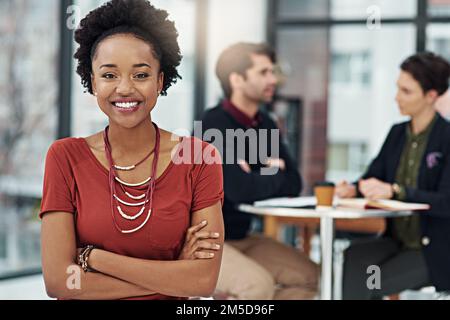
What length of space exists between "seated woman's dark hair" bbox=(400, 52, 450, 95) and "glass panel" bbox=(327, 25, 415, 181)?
2.49m

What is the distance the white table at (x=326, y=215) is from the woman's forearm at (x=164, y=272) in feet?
4.40

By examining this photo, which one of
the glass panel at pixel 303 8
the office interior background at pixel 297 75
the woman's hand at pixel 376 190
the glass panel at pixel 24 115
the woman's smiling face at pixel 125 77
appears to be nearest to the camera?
the woman's smiling face at pixel 125 77

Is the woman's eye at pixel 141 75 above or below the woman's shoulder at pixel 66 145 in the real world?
above

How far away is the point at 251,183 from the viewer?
311cm

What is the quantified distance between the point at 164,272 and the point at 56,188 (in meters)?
0.27

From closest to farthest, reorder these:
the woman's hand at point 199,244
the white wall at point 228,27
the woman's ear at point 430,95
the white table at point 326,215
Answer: the woman's hand at point 199,244, the white table at point 326,215, the woman's ear at point 430,95, the white wall at point 228,27

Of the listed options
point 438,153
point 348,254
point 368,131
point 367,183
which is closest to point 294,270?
point 348,254

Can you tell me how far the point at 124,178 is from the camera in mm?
1542

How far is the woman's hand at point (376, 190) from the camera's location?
3189mm

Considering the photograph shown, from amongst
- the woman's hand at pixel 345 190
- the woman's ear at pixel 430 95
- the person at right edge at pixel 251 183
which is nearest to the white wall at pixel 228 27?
the person at right edge at pixel 251 183

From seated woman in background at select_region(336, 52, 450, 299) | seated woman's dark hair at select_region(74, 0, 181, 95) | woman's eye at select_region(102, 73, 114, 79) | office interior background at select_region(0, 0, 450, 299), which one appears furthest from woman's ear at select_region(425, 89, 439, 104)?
woman's eye at select_region(102, 73, 114, 79)

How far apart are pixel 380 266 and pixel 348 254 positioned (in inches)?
5.8

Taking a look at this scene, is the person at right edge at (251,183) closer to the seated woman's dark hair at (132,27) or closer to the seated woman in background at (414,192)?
the seated woman in background at (414,192)

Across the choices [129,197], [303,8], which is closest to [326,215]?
[129,197]
